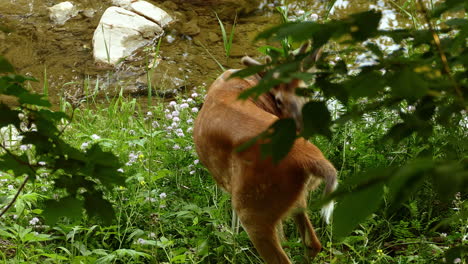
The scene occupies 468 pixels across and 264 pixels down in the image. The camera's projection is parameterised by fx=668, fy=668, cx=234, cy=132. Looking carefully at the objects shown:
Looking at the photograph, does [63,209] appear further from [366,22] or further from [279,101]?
[279,101]

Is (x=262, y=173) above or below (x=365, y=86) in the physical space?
below

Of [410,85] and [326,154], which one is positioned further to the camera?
[326,154]

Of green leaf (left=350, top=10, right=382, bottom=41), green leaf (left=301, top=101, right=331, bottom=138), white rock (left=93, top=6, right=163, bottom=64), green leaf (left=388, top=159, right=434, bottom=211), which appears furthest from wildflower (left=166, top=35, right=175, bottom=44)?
green leaf (left=388, top=159, right=434, bottom=211)

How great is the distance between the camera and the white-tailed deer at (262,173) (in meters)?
3.18

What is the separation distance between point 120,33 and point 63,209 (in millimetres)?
7531

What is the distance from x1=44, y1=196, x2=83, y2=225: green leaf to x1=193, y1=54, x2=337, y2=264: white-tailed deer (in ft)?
4.22

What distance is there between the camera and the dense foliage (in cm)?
121

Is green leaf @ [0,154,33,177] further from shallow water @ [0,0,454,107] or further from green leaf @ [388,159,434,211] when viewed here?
shallow water @ [0,0,454,107]

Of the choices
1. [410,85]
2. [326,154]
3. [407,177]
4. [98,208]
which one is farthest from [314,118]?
[326,154]

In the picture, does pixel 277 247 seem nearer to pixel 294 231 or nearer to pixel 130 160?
pixel 294 231

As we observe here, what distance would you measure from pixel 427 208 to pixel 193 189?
147cm

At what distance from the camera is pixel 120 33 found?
9.17 metres

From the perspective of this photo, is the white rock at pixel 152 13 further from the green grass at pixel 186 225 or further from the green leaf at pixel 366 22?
the green leaf at pixel 366 22

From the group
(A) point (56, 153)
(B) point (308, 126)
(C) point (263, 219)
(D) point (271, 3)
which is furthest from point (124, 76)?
(B) point (308, 126)
